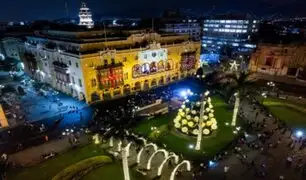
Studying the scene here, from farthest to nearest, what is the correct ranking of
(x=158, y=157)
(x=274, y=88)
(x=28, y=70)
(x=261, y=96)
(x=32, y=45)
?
(x=28, y=70), (x=32, y=45), (x=274, y=88), (x=261, y=96), (x=158, y=157)

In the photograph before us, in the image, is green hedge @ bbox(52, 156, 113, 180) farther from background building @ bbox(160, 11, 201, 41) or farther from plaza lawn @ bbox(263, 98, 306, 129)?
background building @ bbox(160, 11, 201, 41)

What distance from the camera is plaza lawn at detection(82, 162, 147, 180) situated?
1147 inches

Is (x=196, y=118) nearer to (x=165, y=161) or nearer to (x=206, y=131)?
(x=206, y=131)

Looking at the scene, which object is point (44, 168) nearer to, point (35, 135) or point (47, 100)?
point (35, 135)

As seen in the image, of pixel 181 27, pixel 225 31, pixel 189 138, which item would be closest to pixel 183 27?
pixel 181 27

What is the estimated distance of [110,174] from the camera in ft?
97.5

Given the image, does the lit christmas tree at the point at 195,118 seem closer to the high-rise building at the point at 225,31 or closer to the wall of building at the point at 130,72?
the wall of building at the point at 130,72

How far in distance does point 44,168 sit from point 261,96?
48.1 m

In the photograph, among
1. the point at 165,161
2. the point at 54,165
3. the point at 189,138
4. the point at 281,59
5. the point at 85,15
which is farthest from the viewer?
the point at 85,15

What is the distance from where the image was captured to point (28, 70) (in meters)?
76.7

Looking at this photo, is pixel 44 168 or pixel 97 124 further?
pixel 97 124

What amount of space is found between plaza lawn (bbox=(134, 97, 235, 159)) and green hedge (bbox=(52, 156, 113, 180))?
30.8ft

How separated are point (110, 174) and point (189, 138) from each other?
1431 cm

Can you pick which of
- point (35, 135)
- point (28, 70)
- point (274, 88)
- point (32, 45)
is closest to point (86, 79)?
point (35, 135)
